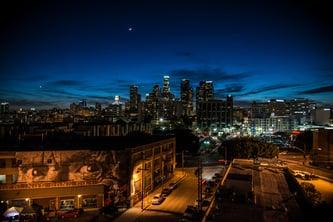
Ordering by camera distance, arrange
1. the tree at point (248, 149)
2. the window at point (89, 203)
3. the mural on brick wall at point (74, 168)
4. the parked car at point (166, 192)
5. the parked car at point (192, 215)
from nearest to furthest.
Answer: the parked car at point (192, 215), the mural on brick wall at point (74, 168), the window at point (89, 203), the parked car at point (166, 192), the tree at point (248, 149)

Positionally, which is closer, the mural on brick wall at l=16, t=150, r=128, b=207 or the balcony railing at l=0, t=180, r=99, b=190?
the balcony railing at l=0, t=180, r=99, b=190

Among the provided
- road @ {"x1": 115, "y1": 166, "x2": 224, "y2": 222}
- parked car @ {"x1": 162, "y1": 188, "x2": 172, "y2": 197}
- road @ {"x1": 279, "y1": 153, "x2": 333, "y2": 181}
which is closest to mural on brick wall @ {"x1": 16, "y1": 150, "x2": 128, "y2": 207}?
road @ {"x1": 115, "y1": 166, "x2": 224, "y2": 222}

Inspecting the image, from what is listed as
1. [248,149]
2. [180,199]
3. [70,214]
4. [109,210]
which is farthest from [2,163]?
[248,149]

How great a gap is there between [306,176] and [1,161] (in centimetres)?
4611

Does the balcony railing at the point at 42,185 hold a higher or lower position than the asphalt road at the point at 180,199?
higher

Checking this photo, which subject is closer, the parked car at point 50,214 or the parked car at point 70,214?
the parked car at point 70,214

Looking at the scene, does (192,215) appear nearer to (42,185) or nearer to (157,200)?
(157,200)

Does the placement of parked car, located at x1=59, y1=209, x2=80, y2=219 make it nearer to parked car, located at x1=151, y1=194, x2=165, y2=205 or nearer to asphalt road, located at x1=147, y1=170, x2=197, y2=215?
asphalt road, located at x1=147, y1=170, x2=197, y2=215

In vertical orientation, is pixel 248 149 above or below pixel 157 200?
above

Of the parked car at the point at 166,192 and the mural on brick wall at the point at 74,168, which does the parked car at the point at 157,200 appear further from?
the mural on brick wall at the point at 74,168

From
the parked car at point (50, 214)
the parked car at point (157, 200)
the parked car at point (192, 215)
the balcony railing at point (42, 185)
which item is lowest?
the parked car at point (50, 214)

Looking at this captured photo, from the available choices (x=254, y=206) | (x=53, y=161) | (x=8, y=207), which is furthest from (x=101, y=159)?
(x=254, y=206)

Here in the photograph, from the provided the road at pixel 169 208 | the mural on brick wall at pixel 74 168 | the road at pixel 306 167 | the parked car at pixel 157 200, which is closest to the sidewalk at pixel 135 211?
the road at pixel 169 208

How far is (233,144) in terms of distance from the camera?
69.1 meters
